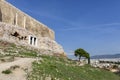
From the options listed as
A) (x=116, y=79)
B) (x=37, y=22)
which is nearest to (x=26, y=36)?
(x=37, y=22)

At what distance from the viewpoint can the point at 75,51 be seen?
59.9 m

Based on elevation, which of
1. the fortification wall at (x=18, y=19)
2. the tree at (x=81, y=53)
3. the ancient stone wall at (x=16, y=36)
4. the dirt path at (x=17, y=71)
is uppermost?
the fortification wall at (x=18, y=19)

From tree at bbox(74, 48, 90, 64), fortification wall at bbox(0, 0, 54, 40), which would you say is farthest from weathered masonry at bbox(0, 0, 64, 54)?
tree at bbox(74, 48, 90, 64)

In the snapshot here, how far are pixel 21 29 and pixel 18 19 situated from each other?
4.83m

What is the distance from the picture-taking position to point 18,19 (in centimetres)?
4641

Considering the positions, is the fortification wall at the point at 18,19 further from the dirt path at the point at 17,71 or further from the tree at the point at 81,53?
the dirt path at the point at 17,71

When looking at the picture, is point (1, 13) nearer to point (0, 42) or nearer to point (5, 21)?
point (5, 21)

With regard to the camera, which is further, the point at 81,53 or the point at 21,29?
the point at 81,53

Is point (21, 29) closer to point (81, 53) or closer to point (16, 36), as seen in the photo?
point (16, 36)

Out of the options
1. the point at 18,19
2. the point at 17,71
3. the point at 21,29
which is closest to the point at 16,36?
the point at 21,29

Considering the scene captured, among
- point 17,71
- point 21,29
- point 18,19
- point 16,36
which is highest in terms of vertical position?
point 18,19

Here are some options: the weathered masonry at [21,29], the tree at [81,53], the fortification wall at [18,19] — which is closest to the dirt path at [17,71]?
the weathered masonry at [21,29]

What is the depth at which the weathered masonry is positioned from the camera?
3833 cm

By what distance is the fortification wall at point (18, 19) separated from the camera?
42.2 metres
